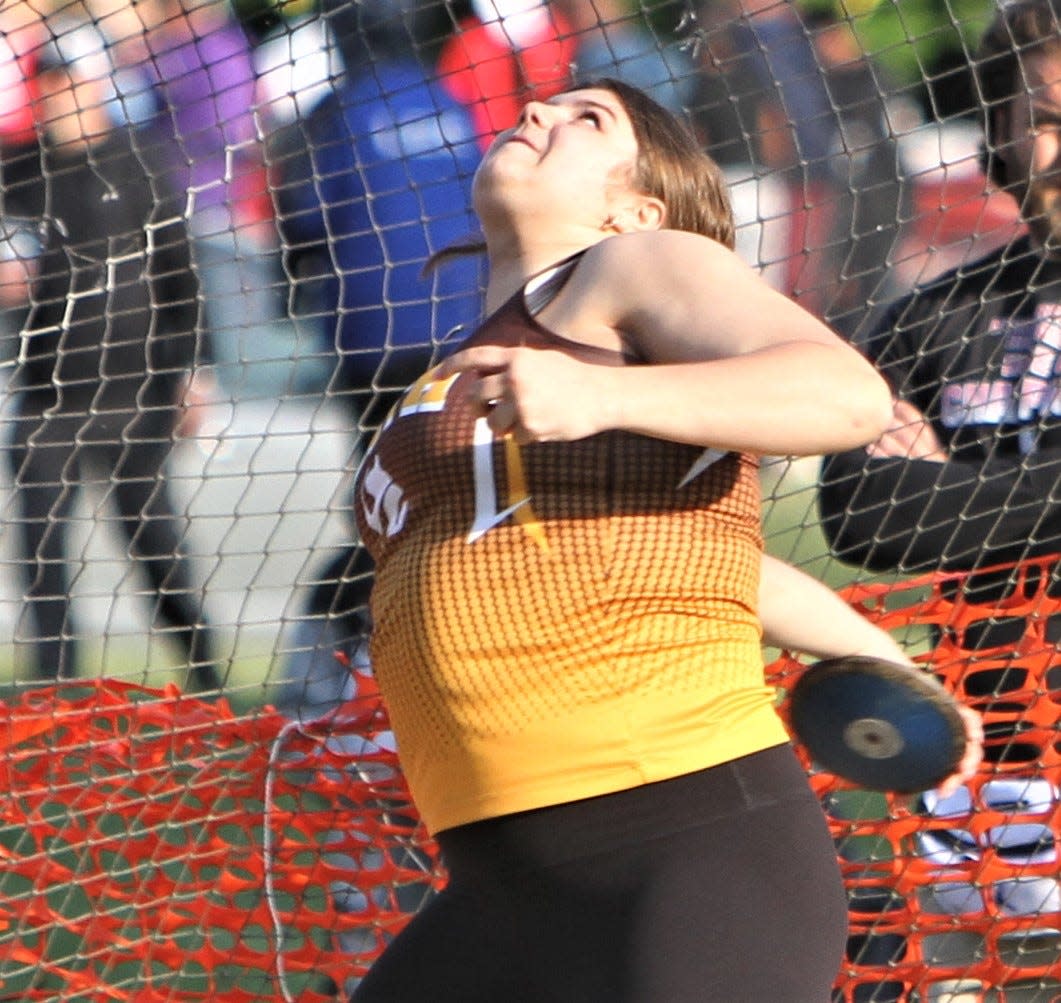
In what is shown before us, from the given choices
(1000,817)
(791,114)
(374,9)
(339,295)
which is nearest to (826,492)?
(1000,817)

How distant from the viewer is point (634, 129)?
195cm

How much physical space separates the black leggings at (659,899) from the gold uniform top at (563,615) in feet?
0.09

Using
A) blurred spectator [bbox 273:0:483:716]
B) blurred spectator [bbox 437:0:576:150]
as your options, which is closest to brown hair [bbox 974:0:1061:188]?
blurred spectator [bbox 437:0:576:150]

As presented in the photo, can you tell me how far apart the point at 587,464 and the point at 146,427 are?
1.93 metres

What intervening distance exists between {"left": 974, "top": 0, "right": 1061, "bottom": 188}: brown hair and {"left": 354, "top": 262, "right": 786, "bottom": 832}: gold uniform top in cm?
147

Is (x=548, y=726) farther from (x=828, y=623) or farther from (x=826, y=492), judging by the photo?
(x=826, y=492)

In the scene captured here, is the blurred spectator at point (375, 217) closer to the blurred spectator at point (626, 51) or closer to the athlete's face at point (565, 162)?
the blurred spectator at point (626, 51)

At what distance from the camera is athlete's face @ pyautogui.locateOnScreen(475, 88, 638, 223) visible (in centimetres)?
186

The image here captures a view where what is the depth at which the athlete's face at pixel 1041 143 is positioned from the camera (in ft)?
9.24

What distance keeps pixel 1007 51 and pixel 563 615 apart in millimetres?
1715

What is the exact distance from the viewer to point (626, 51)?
10.5ft

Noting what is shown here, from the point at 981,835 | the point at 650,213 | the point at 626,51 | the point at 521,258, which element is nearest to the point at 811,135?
the point at 626,51

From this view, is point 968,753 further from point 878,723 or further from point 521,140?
point 521,140

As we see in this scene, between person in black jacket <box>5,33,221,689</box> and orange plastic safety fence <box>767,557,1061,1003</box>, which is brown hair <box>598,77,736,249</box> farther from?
person in black jacket <box>5,33,221,689</box>
